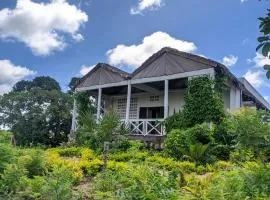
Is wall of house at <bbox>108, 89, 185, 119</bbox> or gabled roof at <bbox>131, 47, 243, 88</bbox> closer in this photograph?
gabled roof at <bbox>131, 47, 243, 88</bbox>

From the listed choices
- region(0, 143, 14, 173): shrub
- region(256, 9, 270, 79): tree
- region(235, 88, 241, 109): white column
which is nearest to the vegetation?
region(0, 143, 14, 173): shrub

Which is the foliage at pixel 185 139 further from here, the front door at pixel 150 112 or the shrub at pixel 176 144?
the front door at pixel 150 112

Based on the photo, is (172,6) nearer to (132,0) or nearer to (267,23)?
(132,0)

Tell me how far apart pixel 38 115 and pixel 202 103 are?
614 inches

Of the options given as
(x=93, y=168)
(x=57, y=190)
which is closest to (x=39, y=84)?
(x=93, y=168)

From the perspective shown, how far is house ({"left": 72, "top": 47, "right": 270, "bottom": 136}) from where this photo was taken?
15.8m

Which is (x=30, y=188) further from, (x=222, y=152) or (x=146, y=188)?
(x=222, y=152)

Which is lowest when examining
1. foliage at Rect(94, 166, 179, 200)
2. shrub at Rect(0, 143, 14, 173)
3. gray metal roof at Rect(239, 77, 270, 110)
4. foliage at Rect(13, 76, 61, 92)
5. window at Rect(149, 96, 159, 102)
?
foliage at Rect(94, 166, 179, 200)

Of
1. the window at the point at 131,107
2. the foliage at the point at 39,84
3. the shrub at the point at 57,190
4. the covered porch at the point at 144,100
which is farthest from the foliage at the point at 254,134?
the foliage at the point at 39,84

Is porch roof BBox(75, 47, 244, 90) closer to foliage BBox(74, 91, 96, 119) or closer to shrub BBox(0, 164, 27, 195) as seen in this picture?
foliage BBox(74, 91, 96, 119)

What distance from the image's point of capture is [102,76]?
1997cm

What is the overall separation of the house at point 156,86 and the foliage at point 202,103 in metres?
0.50

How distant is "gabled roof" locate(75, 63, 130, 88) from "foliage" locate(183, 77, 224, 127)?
426 cm

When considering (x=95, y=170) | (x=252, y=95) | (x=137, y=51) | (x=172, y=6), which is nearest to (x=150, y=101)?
(x=137, y=51)
